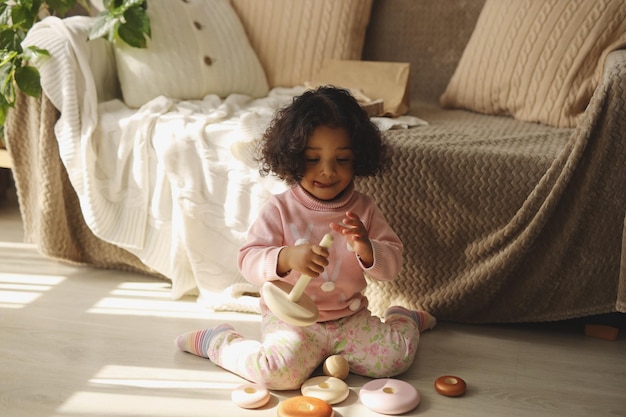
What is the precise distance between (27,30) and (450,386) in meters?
1.41

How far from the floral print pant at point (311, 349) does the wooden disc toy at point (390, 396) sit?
6cm

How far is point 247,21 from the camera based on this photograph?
2271 mm

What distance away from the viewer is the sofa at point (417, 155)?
1533mm

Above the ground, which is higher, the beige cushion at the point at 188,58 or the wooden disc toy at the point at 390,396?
the beige cushion at the point at 188,58

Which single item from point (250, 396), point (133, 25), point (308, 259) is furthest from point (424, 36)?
point (250, 396)

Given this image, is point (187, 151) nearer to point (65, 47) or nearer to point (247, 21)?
point (65, 47)

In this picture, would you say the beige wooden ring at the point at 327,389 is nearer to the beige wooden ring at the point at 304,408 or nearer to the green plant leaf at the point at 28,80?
the beige wooden ring at the point at 304,408

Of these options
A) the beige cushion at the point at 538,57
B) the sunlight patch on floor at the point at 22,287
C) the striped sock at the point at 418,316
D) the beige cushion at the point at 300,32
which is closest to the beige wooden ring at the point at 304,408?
the striped sock at the point at 418,316

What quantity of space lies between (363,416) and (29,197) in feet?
3.80

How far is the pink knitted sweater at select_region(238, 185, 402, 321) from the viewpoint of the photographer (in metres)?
1.41

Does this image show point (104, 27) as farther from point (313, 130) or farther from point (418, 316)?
point (418, 316)

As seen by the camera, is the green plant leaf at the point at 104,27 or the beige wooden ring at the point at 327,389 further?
the green plant leaf at the point at 104,27

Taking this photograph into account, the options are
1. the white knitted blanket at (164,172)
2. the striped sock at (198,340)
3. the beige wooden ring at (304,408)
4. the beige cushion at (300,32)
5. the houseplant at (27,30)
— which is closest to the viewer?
the beige wooden ring at (304,408)

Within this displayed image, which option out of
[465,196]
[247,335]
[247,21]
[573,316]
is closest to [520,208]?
[465,196]
